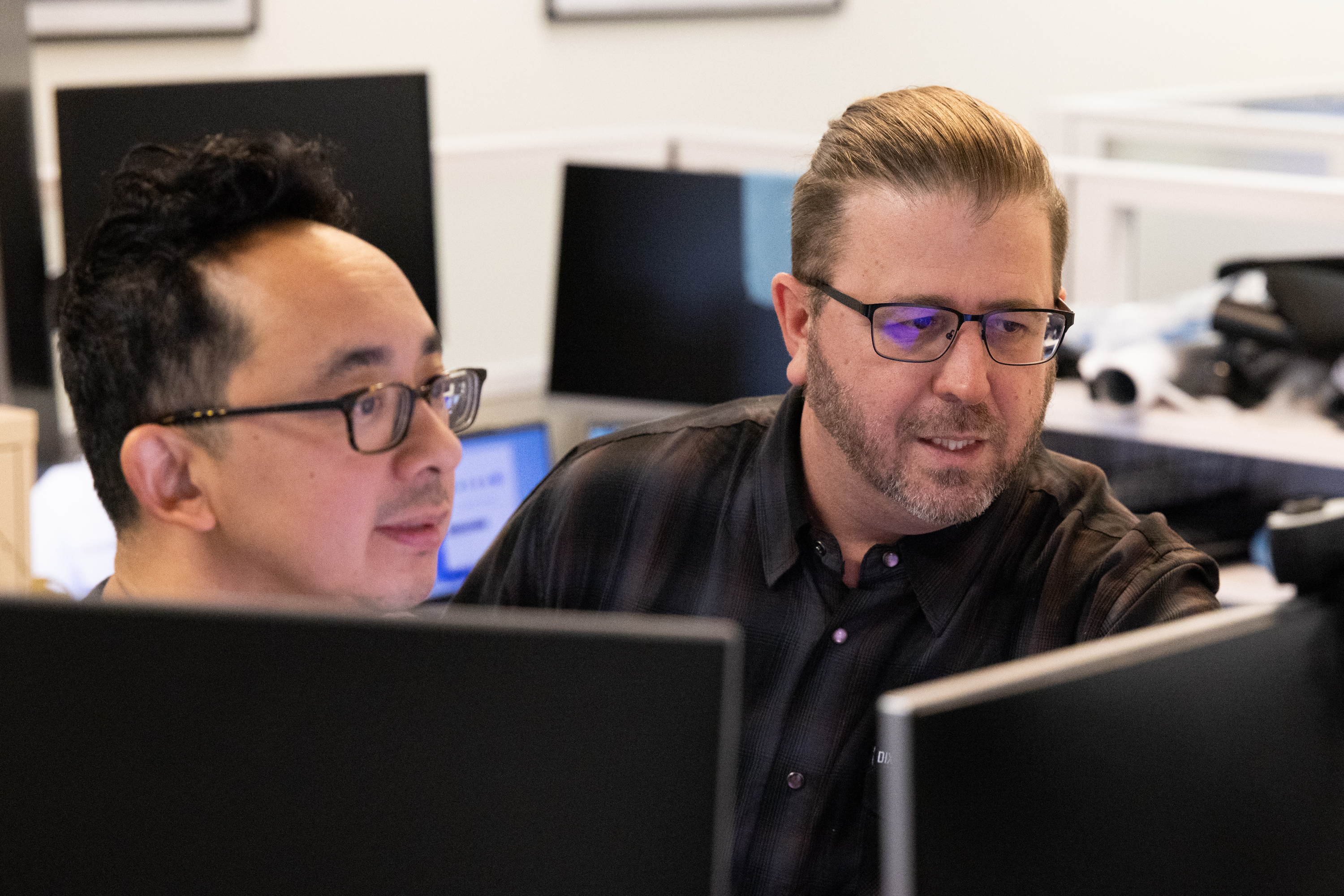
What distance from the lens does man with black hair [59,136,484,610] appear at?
99 centimetres

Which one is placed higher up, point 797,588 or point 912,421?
point 912,421

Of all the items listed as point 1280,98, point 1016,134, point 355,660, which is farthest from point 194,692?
point 1280,98

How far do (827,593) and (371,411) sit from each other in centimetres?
45

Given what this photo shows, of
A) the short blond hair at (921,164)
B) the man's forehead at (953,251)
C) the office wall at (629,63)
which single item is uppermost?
the office wall at (629,63)

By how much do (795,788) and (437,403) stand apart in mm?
432

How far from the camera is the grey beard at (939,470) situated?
1.16 meters

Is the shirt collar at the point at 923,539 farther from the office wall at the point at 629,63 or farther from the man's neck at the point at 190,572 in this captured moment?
the office wall at the point at 629,63

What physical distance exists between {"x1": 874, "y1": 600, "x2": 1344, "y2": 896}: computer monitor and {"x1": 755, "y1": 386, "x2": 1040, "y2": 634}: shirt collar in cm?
48

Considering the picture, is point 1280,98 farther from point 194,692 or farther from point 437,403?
point 194,692

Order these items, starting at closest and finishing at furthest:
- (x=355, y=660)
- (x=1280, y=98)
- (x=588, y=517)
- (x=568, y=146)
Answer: (x=355, y=660), (x=588, y=517), (x=568, y=146), (x=1280, y=98)

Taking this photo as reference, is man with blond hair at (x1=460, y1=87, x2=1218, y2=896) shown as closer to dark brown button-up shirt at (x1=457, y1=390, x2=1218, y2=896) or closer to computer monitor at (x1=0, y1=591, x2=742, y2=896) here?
dark brown button-up shirt at (x1=457, y1=390, x2=1218, y2=896)

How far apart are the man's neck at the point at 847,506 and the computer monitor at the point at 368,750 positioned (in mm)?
647

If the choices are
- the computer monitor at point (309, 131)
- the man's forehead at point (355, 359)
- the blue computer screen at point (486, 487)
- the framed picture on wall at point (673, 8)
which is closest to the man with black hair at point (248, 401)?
the man's forehead at point (355, 359)

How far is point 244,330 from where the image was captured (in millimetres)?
988
